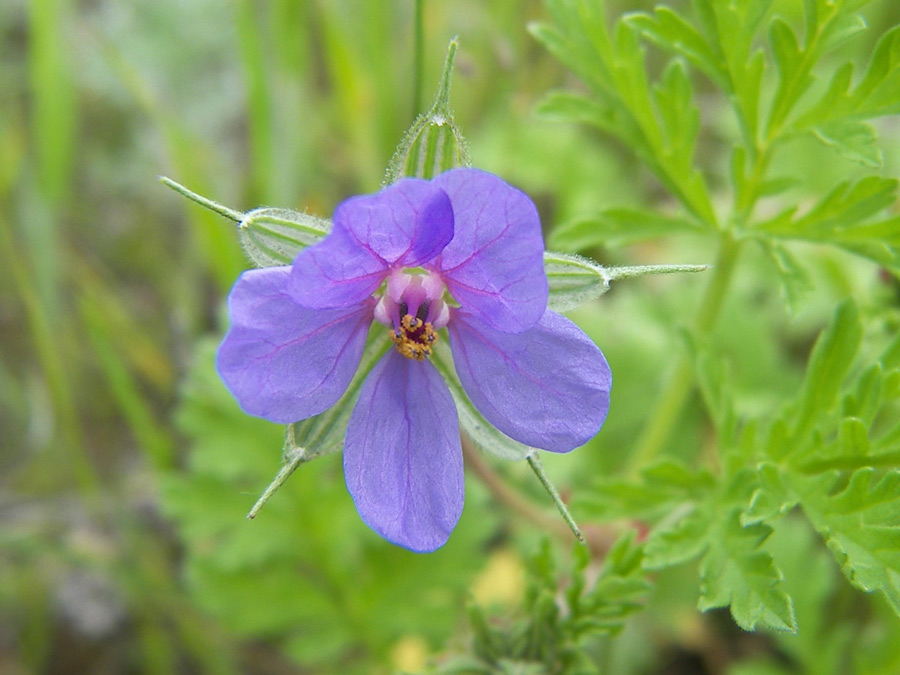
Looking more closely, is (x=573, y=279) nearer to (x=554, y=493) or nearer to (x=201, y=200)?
(x=554, y=493)

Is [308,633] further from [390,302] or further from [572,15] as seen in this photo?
[572,15]

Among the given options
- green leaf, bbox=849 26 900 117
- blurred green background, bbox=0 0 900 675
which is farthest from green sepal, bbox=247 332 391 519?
green leaf, bbox=849 26 900 117

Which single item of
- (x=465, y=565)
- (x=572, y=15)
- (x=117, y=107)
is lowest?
(x=465, y=565)

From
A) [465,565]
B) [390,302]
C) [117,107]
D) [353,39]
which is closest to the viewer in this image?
[390,302]

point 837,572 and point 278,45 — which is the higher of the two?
point 278,45

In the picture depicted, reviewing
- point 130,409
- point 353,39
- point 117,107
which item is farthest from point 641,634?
point 117,107

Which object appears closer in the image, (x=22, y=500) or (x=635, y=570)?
(x=635, y=570)

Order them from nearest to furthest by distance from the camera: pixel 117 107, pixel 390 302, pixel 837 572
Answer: pixel 390 302 < pixel 837 572 < pixel 117 107
